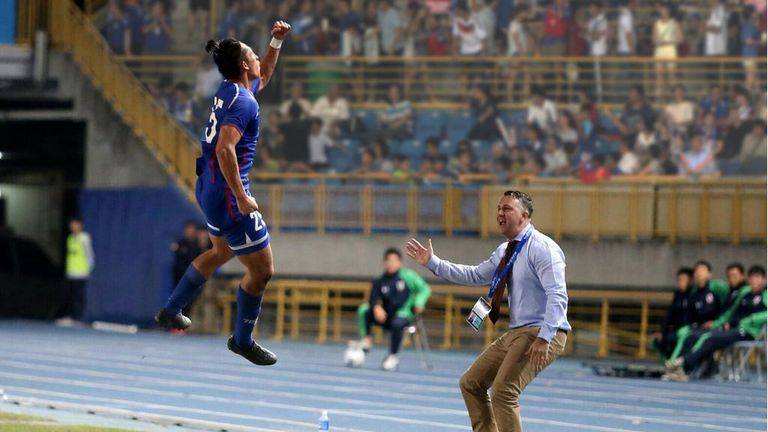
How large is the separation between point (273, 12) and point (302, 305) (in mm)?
5247

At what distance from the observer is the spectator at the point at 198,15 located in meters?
28.6

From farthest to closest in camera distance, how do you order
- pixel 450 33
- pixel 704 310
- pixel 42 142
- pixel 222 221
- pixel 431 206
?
pixel 42 142 → pixel 450 33 → pixel 431 206 → pixel 704 310 → pixel 222 221

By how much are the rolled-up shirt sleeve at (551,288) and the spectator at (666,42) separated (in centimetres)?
1645

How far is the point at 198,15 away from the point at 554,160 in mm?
7397

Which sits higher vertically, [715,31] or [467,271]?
[715,31]

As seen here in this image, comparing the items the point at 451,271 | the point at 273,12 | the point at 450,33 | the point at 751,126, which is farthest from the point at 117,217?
the point at 451,271

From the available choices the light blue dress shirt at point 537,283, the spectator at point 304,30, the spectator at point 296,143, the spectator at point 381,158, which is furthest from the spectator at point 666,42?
the light blue dress shirt at point 537,283

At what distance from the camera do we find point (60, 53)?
28.2m

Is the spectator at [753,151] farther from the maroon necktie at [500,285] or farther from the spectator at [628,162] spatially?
the maroon necktie at [500,285]

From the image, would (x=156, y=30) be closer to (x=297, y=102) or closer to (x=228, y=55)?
(x=297, y=102)

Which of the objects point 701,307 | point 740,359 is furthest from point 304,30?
point 740,359

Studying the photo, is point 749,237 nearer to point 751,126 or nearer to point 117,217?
point 751,126

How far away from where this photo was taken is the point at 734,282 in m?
20.4

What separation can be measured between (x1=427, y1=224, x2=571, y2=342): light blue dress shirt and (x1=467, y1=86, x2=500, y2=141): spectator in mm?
15681
